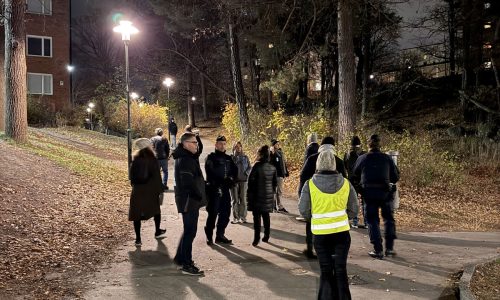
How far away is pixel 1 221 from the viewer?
29.9 ft

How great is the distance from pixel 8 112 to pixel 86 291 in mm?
13858

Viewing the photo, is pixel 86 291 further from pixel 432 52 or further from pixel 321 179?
pixel 432 52

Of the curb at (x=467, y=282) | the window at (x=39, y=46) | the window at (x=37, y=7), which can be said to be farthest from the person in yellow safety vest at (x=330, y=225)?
the window at (x=39, y=46)

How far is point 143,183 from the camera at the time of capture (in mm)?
8609

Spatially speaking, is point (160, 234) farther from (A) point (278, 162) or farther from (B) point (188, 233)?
(A) point (278, 162)

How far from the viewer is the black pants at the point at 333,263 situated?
5.62 m

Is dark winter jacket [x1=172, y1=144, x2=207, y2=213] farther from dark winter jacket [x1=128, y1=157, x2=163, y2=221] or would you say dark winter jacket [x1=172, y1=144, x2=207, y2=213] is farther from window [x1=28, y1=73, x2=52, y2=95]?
window [x1=28, y1=73, x2=52, y2=95]

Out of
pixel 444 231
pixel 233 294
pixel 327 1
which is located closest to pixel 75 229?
pixel 233 294

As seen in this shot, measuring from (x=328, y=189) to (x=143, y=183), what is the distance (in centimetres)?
394

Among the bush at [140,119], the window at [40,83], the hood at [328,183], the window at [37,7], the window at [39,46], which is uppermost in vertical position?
the window at [37,7]

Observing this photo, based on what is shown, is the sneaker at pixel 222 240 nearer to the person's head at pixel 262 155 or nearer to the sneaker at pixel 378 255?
the person's head at pixel 262 155

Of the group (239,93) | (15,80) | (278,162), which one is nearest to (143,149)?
(278,162)

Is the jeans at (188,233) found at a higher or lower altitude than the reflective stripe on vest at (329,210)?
lower

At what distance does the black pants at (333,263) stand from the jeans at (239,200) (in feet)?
16.3
